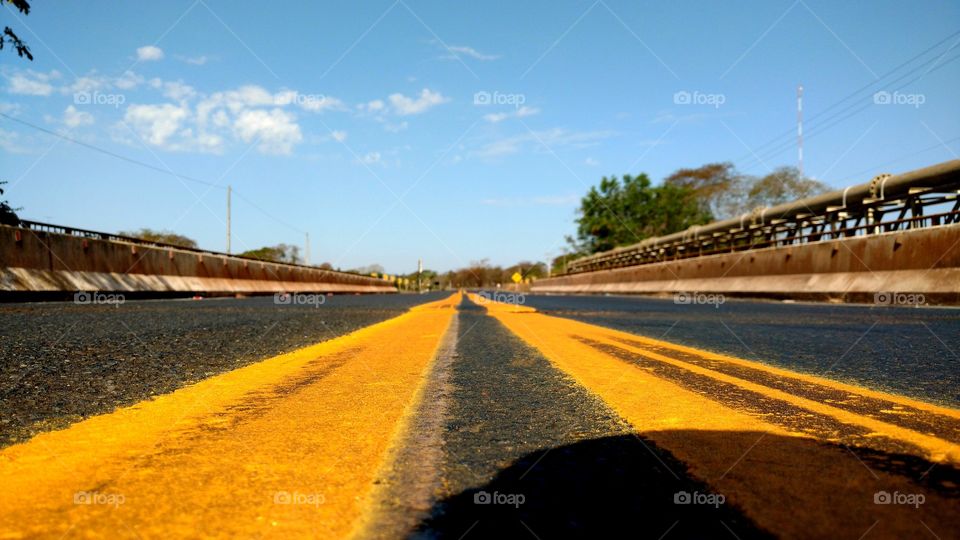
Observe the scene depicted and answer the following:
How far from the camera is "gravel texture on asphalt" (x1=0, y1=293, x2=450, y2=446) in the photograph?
2.68m

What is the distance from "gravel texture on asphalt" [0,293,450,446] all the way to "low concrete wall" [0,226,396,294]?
4.06 meters

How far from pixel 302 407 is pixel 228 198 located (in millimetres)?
56823

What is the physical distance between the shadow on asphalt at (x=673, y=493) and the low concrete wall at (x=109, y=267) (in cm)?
1274

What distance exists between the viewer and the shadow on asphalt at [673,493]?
51.1 inches

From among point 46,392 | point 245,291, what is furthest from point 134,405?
point 245,291
